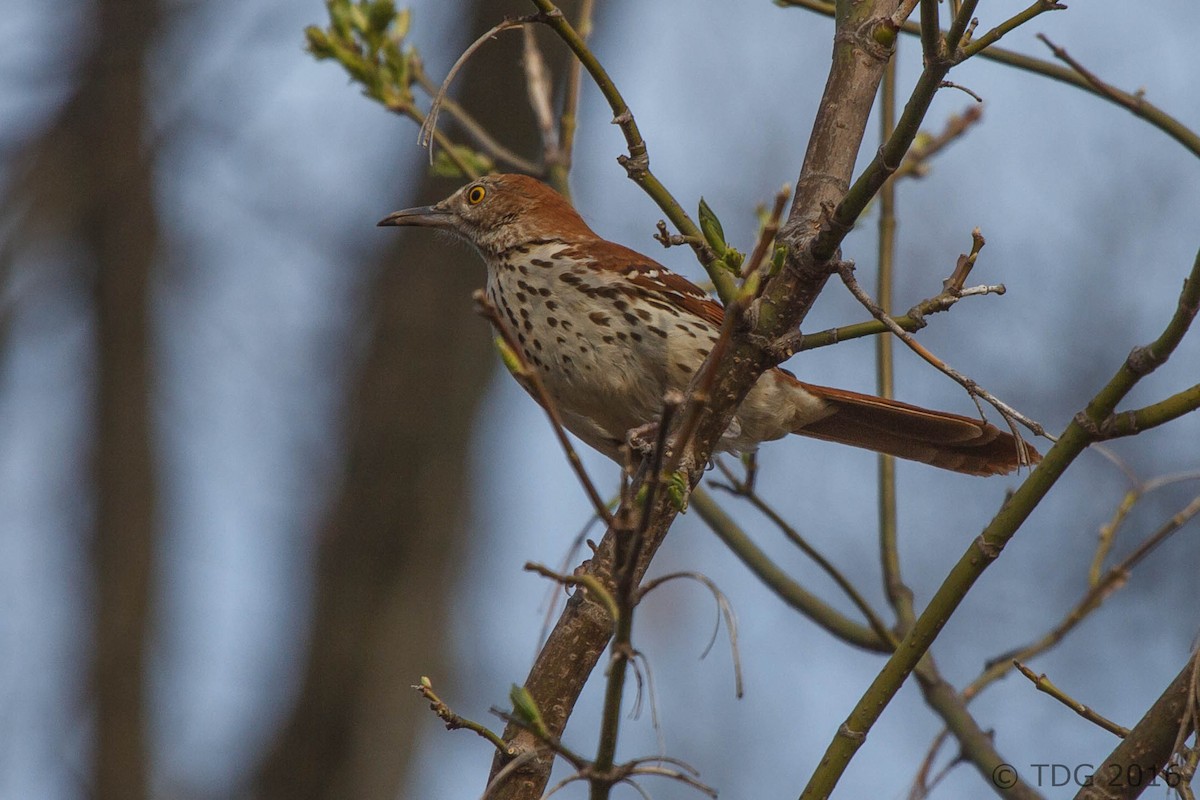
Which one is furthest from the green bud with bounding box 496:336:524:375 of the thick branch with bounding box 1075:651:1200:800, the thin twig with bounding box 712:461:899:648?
the thin twig with bounding box 712:461:899:648

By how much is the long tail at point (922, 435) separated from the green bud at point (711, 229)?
187 cm

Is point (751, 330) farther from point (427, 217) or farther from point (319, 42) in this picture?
point (427, 217)

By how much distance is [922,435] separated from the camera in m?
3.96

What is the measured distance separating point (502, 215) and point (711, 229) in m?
2.71

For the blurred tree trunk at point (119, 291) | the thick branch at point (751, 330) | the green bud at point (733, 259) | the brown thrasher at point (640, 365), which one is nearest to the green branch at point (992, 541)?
the thick branch at point (751, 330)

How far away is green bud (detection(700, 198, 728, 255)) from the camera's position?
6.57 feet

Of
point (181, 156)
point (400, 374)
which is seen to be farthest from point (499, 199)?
point (181, 156)

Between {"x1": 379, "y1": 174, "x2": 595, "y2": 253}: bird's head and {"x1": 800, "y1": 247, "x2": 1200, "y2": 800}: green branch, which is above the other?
{"x1": 379, "y1": 174, "x2": 595, "y2": 253}: bird's head

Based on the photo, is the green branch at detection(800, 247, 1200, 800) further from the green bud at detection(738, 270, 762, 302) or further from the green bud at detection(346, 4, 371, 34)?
the green bud at detection(346, 4, 371, 34)

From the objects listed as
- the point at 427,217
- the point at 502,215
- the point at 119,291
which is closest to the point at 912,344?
the point at 502,215

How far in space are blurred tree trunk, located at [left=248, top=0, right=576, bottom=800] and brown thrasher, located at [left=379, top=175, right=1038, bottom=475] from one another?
2657 millimetres

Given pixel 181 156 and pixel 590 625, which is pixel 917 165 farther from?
pixel 181 156

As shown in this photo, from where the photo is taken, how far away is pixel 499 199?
4.70 meters

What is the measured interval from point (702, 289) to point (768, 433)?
0.49 metres
